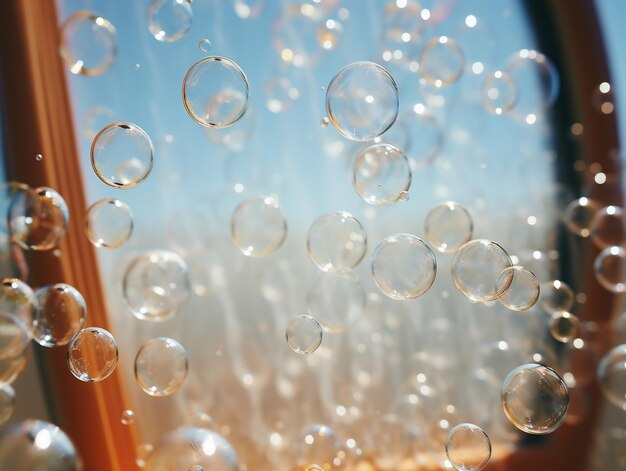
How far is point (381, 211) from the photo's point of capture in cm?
190

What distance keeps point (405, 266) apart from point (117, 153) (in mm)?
622

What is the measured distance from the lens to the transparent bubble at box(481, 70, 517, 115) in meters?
1.61

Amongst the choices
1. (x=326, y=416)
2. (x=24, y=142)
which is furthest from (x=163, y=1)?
(x=326, y=416)

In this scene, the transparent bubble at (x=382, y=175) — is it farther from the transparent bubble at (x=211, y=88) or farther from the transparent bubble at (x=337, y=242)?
the transparent bubble at (x=211, y=88)

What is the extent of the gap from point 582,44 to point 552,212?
545 millimetres

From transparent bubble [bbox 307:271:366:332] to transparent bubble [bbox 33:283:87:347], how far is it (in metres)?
0.54

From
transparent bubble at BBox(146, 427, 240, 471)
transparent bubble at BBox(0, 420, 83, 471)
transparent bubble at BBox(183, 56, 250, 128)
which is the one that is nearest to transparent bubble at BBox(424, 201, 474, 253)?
transparent bubble at BBox(183, 56, 250, 128)

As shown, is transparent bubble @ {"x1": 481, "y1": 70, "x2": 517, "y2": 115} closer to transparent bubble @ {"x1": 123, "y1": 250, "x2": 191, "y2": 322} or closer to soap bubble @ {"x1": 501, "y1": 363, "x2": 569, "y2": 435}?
soap bubble @ {"x1": 501, "y1": 363, "x2": 569, "y2": 435}

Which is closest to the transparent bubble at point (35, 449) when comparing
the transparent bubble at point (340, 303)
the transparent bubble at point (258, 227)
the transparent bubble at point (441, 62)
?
the transparent bubble at point (258, 227)

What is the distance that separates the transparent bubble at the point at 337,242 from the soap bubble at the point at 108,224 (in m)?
0.42

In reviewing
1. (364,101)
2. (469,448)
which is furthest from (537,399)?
(364,101)

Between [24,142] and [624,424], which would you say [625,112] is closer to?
[624,424]

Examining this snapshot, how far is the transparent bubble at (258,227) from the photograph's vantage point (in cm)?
141

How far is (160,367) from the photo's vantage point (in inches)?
53.0
